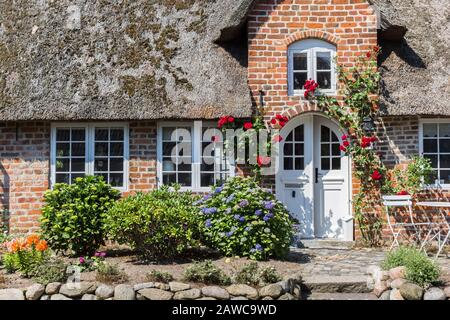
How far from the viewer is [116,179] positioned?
12.3 m

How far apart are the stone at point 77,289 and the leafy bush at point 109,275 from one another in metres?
0.22

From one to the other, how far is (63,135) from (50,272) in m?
4.49

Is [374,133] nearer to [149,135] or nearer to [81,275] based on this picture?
[149,135]

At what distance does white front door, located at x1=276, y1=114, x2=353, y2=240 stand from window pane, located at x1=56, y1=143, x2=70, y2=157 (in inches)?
159

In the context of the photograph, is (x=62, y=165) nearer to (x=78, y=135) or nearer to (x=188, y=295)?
(x=78, y=135)

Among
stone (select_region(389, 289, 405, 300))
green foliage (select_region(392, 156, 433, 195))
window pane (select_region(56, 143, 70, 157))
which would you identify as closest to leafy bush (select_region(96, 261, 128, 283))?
stone (select_region(389, 289, 405, 300))

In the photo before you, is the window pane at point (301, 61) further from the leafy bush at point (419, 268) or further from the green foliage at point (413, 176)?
the leafy bush at point (419, 268)

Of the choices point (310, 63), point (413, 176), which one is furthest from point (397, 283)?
point (310, 63)

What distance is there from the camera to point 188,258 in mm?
9766

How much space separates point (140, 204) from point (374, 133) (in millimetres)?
4849

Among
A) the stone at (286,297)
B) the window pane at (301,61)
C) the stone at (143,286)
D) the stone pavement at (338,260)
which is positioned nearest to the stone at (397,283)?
the stone pavement at (338,260)

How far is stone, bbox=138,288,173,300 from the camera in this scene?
26.0 feet

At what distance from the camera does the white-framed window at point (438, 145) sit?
39.7ft

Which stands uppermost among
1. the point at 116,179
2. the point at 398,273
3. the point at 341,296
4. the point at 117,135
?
the point at 117,135
